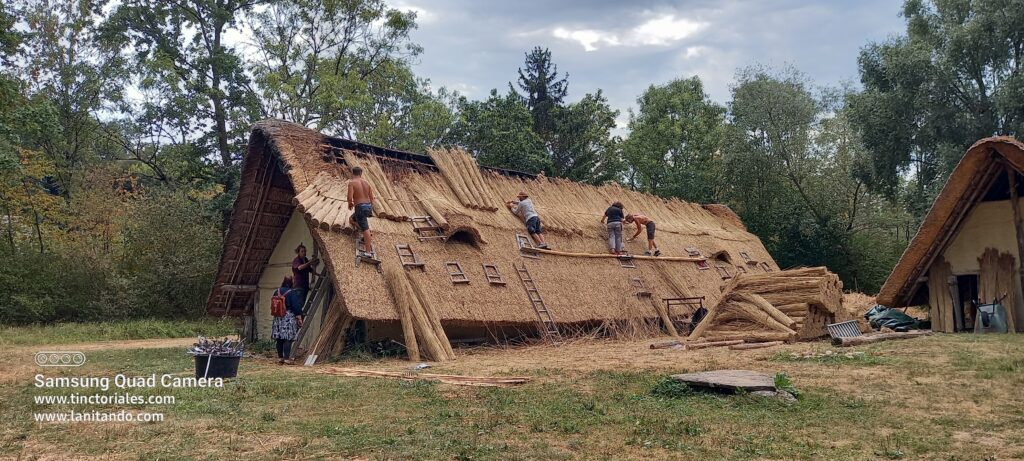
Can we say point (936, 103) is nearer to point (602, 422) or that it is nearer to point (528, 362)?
point (528, 362)

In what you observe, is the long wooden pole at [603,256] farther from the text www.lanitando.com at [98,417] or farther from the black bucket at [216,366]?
the text www.lanitando.com at [98,417]

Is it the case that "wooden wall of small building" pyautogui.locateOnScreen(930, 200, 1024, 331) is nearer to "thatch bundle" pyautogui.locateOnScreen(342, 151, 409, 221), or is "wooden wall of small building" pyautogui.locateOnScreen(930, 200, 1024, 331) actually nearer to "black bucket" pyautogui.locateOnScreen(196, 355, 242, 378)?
"thatch bundle" pyautogui.locateOnScreen(342, 151, 409, 221)

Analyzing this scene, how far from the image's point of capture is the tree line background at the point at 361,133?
24.6 meters

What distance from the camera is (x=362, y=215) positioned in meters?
13.8

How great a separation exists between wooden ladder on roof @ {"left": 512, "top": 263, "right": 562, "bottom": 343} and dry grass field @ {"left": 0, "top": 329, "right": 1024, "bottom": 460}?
4632 mm

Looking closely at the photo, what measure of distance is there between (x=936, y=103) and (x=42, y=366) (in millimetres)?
27123

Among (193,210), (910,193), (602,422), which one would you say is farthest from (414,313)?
(910,193)

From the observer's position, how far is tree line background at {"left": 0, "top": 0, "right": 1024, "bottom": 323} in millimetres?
24562

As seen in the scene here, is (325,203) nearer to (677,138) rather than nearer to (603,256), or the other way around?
(603,256)

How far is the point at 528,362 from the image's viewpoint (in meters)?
12.2

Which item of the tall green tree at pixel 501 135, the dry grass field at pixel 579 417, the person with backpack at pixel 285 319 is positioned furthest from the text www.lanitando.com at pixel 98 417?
the tall green tree at pixel 501 135

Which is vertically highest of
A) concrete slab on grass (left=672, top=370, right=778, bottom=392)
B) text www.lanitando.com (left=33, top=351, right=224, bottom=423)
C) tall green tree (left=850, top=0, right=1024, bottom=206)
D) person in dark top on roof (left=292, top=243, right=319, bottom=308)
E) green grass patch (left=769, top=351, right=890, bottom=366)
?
tall green tree (left=850, top=0, right=1024, bottom=206)

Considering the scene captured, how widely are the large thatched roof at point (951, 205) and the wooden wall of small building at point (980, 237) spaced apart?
29cm

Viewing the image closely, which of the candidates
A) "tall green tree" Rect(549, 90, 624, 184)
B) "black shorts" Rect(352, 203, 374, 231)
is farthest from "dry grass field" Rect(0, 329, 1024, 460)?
"tall green tree" Rect(549, 90, 624, 184)
